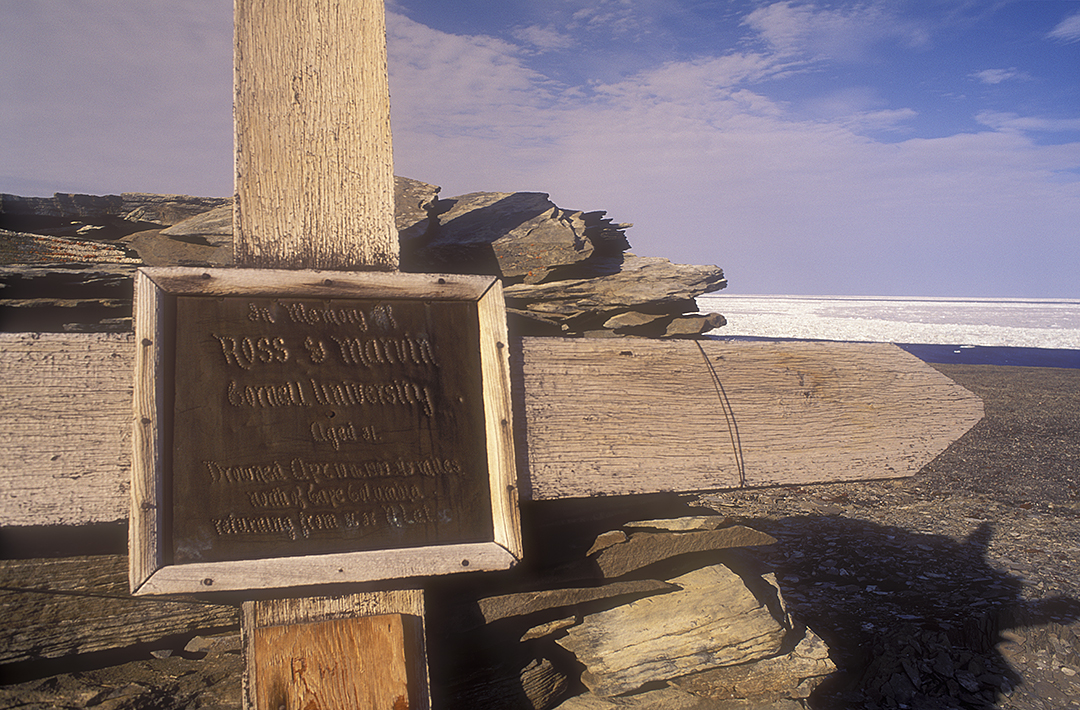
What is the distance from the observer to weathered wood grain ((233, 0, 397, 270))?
1688mm

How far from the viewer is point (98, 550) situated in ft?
7.77

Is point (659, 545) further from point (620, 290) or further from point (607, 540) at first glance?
point (620, 290)

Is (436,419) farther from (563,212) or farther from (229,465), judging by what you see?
(563,212)

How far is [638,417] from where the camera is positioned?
1802mm

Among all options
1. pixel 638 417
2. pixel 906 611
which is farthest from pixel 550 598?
pixel 906 611

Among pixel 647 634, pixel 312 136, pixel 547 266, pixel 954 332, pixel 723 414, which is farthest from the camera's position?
pixel 954 332

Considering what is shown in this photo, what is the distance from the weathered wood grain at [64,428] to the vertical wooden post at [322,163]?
42 cm

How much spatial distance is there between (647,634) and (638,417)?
4.41 feet

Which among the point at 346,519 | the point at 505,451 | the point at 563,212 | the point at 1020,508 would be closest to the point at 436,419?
the point at 505,451

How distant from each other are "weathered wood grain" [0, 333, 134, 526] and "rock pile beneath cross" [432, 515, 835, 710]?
52.6 inches

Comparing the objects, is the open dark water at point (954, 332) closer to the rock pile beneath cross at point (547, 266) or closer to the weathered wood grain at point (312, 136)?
the rock pile beneath cross at point (547, 266)

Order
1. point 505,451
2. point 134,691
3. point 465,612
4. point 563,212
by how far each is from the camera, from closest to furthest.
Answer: point 505,451
point 134,691
point 465,612
point 563,212

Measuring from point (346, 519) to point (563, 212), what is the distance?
9.48 feet

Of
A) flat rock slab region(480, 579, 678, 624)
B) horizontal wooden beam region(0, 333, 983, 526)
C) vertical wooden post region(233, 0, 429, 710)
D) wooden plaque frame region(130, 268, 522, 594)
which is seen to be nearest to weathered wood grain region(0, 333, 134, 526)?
horizontal wooden beam region(0, 333, 983, 526)
